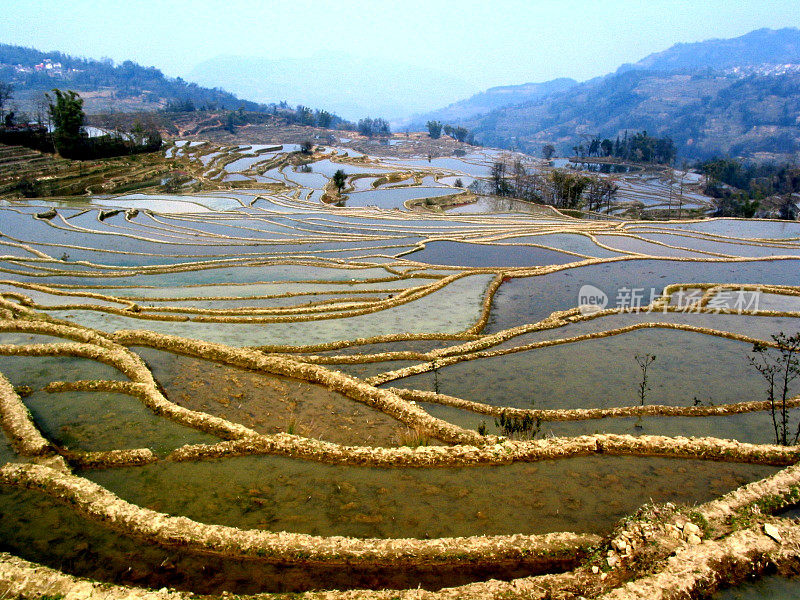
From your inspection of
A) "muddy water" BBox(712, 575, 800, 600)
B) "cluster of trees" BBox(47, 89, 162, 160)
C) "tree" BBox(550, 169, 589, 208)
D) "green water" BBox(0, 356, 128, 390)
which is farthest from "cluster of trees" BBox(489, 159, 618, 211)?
"cluster of trees" BBox(47, 89, 162, 160)

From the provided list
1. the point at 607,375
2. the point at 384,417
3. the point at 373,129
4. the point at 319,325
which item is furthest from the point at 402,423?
the point at 373,129

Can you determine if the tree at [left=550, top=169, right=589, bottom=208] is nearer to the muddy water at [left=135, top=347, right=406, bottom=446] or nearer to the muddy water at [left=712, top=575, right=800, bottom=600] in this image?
the muddy water at [left=135, top=347, right=406, bottom=446]

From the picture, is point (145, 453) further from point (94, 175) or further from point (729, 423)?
point (94, 175)

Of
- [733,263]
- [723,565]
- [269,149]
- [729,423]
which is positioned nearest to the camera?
[723,565]

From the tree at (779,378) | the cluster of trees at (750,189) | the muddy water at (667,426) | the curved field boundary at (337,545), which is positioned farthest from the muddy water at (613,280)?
the cluster of trees at (750,189)

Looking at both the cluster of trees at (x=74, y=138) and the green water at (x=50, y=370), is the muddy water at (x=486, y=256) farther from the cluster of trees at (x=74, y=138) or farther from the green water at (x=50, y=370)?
the cluster of trees at (x=74, y=138)

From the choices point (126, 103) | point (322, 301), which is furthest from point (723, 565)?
point (126, 103)

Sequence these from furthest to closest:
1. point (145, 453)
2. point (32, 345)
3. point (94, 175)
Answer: point (94, 175) < point (32, 345) < point (145, 453)
